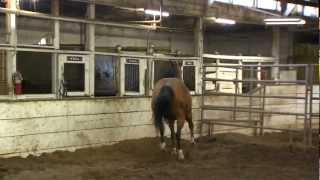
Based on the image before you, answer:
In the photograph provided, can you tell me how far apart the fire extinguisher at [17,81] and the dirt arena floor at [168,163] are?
0.85 meters

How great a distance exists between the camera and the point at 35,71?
678cm

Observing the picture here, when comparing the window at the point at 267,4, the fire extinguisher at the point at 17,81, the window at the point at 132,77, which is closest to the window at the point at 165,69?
the window at the point at 132,77

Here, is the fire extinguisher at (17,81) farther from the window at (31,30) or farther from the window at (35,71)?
the window at (31,30)

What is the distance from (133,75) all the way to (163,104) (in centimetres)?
157

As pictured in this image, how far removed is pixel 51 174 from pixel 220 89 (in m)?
5.83

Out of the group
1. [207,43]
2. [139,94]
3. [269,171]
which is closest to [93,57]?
[139,94]

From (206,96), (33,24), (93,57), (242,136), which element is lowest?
(242,136)

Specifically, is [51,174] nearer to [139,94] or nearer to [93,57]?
[93,57]

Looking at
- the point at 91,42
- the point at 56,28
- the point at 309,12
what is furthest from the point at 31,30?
the point at 309,12

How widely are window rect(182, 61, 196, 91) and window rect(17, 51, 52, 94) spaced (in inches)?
109

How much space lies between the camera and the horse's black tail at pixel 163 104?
6570mm

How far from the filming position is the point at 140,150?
7230 millimetres

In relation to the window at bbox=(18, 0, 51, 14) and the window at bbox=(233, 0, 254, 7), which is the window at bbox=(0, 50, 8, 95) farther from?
the window at bbox=(233, 0, 254, 7)

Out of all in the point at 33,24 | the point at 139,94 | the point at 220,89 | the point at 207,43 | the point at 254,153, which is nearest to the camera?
the point at 254,153
